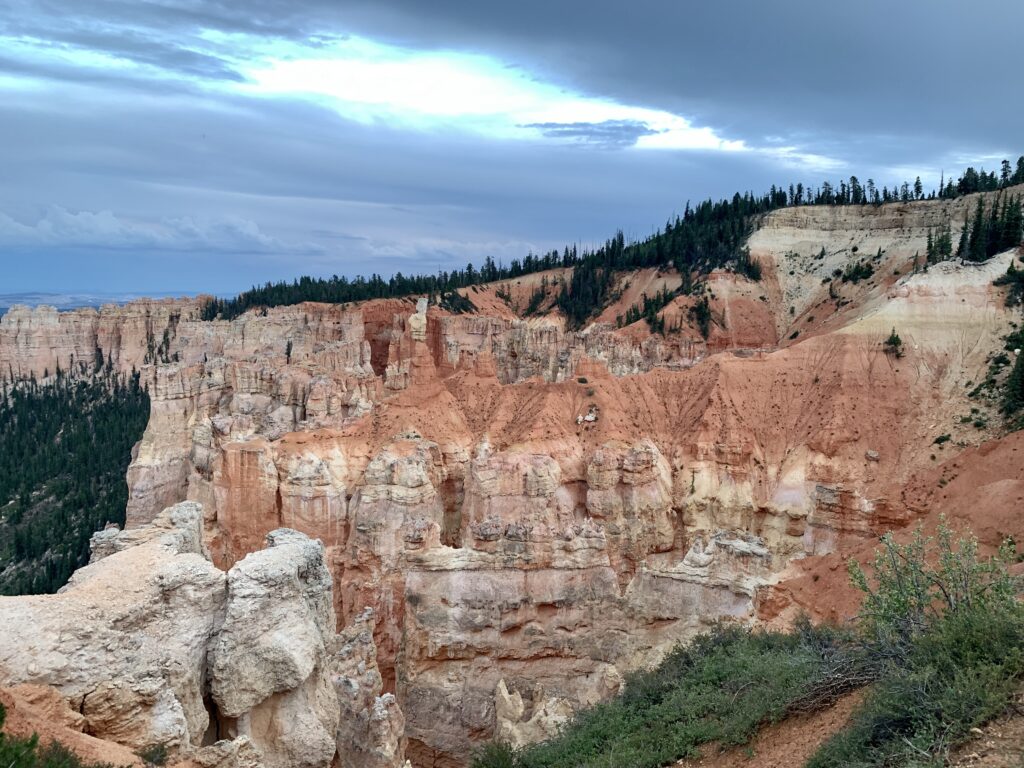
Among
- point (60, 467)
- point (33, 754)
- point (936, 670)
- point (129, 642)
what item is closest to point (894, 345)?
point (936, 670)

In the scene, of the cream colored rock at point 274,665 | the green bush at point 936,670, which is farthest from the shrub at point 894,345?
the cream colored rock at point 274,665

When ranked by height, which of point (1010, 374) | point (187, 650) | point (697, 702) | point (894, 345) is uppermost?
point (894, 345)

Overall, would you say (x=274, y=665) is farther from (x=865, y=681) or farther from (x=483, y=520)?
(x=483, y=520)

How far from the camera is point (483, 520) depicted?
3862 cm

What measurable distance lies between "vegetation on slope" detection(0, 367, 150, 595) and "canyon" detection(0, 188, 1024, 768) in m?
18.6

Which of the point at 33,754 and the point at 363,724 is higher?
the point at 33,754

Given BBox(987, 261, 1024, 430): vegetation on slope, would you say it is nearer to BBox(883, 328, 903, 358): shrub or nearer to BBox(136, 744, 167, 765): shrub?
BBox(883, 328, 903, 358): shrub

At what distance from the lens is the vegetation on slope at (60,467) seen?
59156 mm

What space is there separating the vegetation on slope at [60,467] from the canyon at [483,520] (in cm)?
1865

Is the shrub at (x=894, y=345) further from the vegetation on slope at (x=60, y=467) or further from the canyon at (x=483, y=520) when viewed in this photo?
the vegetation on slope at (x=60, y=467)

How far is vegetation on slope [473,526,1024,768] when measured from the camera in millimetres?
10703

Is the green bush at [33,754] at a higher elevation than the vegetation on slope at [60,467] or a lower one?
higher

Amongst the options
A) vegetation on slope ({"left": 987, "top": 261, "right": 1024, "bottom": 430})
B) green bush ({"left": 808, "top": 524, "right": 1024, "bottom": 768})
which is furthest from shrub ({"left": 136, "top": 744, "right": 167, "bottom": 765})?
vegetation on slope ({"left": 987, "top": 261, "right": 1024, "bottom": 430})

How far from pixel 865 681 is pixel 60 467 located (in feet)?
280
